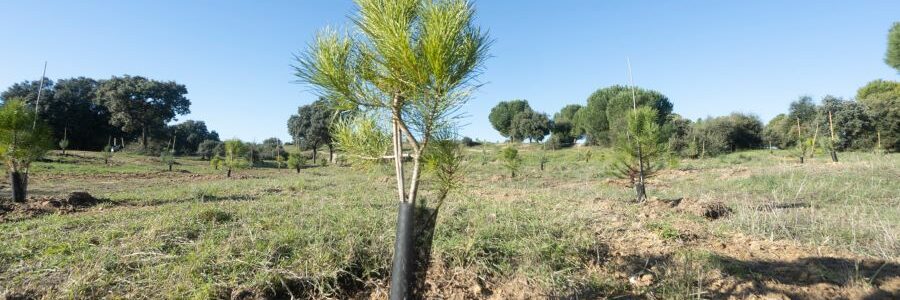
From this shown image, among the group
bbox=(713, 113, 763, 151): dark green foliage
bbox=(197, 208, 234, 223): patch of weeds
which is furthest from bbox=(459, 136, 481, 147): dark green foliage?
bbox=(713, 113, 763, 151): dark green foliage

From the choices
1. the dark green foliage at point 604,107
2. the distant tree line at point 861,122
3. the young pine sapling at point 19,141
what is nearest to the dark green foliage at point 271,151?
the young pine sapling at point 19,141

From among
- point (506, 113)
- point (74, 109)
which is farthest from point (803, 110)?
point (74, 109)

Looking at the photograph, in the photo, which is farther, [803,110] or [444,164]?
[803,110]

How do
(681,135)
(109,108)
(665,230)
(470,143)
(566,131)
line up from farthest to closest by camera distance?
1. (566,131)
2. (681,135)
3. (109,108)
4. (665,230)
5. (470,143)

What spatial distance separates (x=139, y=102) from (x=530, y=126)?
132 ft

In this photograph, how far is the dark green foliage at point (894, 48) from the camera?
20953mm

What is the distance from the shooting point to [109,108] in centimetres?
3803

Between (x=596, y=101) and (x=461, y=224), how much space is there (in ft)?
148

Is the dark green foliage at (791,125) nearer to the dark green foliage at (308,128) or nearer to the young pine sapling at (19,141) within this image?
the dark green foliage at (308,128)

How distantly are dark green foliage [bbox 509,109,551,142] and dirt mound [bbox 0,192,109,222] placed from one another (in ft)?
142

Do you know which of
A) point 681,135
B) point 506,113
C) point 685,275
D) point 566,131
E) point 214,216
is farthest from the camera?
point 506,113

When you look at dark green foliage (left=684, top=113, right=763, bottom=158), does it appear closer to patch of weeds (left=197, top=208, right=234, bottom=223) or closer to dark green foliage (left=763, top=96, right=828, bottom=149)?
dark green foliage (left=763, top=96, right=828, bottom=149)

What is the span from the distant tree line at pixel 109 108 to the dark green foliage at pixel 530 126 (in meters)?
36.6

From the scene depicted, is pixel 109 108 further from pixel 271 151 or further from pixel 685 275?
pixel 685 275
